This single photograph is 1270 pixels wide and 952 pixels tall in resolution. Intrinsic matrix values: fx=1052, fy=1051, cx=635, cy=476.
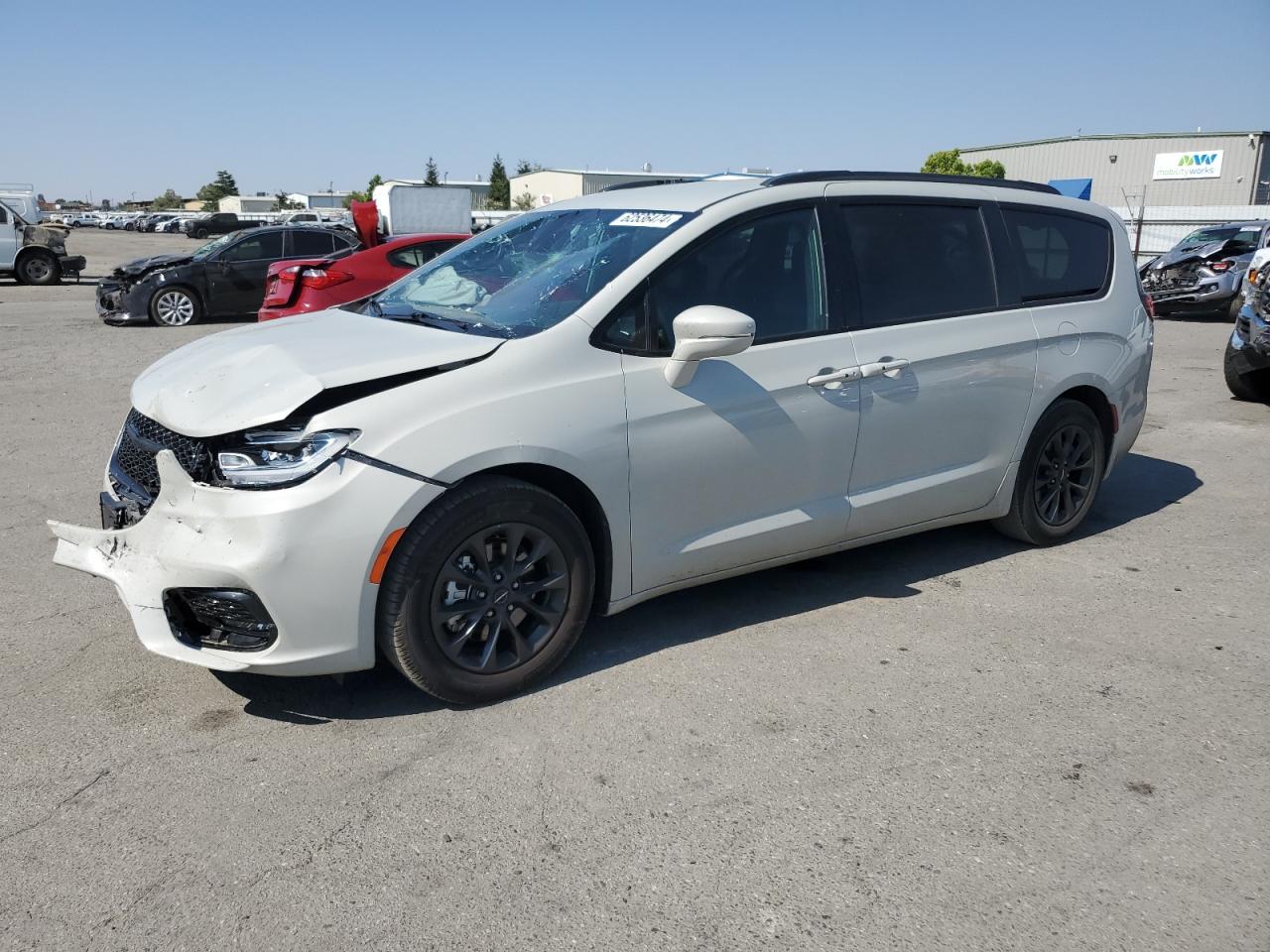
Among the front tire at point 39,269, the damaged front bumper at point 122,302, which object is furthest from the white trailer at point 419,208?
the damaged front bumper at point 122,302

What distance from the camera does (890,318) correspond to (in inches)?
181

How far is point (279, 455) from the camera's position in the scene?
3.35m

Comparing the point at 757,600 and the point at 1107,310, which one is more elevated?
the point at 1107,310

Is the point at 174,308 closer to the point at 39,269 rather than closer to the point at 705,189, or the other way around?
the point at 39,269

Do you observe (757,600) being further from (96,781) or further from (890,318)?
(96,781)

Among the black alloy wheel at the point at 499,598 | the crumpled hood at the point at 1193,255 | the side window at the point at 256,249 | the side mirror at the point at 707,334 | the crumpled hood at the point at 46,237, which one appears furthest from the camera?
the crumpled hood at the point at 46,237

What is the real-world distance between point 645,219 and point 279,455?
69.7 inches

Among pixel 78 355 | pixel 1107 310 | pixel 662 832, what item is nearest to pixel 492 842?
pixel 662 832

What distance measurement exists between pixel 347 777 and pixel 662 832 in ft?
3.31

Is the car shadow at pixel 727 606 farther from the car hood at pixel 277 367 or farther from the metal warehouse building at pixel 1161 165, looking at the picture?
the metal warehouse building at pixel 1161 165

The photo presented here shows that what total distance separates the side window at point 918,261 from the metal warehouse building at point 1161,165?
51079 mm

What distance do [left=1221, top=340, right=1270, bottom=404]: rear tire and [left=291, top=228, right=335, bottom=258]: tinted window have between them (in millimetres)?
13002

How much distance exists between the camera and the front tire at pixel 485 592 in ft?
11.3

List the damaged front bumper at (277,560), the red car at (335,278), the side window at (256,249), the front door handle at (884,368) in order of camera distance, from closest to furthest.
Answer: the damaged front bumper at (277,560)
the front door handle at (884,368)
the red car at (335,278)
the side window at (256,249)
